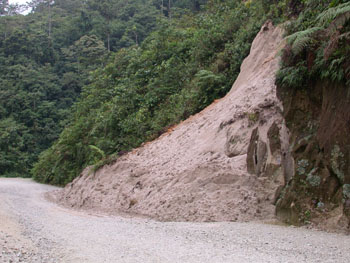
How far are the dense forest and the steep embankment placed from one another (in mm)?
1479

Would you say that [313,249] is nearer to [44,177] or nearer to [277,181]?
[277,181]

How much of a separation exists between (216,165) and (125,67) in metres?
21.1

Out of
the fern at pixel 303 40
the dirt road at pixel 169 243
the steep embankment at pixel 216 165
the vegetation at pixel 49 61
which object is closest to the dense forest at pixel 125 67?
the fern at pixel 303 40

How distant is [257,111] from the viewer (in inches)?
443

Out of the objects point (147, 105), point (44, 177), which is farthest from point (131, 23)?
point (147, 105)

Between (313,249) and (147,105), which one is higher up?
(147,105)

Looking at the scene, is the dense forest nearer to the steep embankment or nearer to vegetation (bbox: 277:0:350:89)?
vegetation (bbox: 277:0:350:89)

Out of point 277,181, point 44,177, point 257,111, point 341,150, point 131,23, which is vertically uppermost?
point 131,23

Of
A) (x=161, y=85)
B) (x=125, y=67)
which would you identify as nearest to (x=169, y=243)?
(x=161, y=85)

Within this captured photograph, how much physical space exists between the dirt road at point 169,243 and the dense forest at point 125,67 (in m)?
3.58

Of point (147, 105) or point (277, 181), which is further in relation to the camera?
point (147, 105)

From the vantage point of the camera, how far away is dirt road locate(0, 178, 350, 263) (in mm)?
5824

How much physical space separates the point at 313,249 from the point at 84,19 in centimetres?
6279

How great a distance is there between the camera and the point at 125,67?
3075 cm
